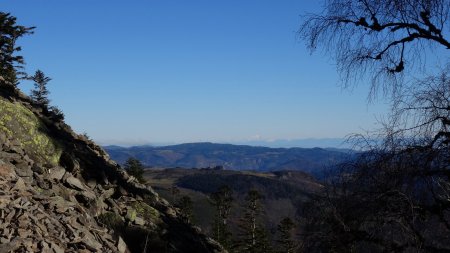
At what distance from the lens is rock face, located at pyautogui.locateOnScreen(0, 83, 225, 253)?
1115 cm

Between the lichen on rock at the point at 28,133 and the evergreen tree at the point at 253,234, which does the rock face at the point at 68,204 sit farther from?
the evergreen tree at the point at 253,234

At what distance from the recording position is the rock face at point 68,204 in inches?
439

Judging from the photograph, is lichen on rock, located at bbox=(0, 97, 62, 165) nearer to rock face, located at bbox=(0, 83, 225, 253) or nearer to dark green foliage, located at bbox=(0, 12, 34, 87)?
rock face, located at bbox=(0, 83, 225, 253)

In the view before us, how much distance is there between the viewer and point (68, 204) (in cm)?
1384

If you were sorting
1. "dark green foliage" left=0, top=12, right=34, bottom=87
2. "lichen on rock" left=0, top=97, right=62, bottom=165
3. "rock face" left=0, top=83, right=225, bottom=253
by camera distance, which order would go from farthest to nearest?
"dark green foliage" left=0, top=12, right=34, bottom=87
"lichen on rock" left=0, top=97, right=62, bottom=165
"rock face" left=0, top=83, right=225, bottom=253

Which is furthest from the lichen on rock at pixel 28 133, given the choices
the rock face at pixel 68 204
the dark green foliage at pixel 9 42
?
the dark green foliage at pixel 9 42

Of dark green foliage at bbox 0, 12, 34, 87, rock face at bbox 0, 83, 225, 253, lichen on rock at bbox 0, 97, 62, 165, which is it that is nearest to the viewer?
rock face at bbox 0, 83, 225, 253

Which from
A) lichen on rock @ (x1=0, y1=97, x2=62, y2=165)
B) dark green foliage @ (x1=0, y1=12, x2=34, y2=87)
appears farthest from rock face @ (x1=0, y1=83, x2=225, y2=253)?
dark green foliage @ (x1=0, y1=12, x2=34, y2=87)

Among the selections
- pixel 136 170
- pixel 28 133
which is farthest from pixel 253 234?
pixel 28 133

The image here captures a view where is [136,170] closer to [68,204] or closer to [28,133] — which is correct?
[28,133]

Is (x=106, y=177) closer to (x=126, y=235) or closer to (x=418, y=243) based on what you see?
(x=126, y=235)

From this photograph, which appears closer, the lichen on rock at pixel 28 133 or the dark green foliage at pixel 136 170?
the lichen on rock at pixel 28 133

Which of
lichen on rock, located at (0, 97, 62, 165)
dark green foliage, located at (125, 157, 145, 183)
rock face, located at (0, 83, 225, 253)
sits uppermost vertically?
lichen on rock, located at (0, 97, 62, 165)

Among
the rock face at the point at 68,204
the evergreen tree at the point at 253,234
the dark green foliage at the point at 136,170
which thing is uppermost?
the rock face at the point at 68,204
